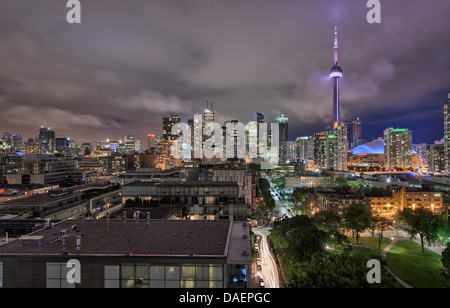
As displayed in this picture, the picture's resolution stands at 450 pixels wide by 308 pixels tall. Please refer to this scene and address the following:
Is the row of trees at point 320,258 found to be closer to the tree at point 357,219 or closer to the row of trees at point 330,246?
the row of trees at point 330,246

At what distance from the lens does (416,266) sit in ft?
125

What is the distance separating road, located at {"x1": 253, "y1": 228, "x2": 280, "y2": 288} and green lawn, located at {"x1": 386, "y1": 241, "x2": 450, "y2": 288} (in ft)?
55.9

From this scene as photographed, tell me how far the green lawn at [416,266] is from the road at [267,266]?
671 inches

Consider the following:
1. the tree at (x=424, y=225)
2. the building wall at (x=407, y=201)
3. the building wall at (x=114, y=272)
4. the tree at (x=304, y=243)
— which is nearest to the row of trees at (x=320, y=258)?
the tree at (x=304, y=243)

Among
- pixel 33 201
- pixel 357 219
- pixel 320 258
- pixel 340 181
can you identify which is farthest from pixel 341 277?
pixel 340 181

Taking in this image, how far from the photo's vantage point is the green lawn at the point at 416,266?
32.9m

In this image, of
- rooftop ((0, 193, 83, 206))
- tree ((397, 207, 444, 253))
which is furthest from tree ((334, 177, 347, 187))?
rooftop ((0, 193, 83, 206))

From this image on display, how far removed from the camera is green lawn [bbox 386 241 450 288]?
108 ft

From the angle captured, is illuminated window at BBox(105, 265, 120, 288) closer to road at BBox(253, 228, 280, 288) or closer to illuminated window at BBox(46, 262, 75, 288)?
illuminated window at BBox(46, 262, 75, 288)
